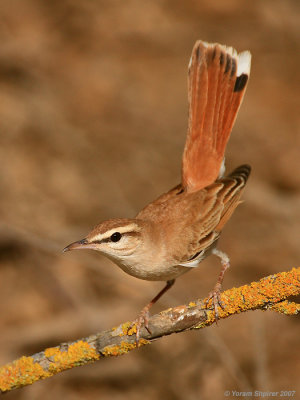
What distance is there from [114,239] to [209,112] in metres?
1.47

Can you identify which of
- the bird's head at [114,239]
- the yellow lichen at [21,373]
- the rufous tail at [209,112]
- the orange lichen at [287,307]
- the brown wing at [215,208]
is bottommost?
the orange lichen at [287,307]

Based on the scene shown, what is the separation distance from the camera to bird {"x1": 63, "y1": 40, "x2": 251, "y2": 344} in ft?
13.4

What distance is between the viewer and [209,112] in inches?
192

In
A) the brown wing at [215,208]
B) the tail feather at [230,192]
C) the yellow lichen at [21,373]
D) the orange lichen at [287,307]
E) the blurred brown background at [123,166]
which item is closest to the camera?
the orange lichen at [287,307]

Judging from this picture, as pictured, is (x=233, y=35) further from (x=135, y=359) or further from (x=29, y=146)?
(x=135, y=359)

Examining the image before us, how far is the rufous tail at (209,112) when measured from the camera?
4.87m

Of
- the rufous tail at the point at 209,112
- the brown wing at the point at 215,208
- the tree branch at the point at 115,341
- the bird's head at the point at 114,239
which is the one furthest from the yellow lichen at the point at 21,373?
the rufous tail at the point at 209,112

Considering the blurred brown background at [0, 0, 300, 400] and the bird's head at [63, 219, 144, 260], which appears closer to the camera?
the bird's head at [63, 219, 144, 260]

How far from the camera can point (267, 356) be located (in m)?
7.29

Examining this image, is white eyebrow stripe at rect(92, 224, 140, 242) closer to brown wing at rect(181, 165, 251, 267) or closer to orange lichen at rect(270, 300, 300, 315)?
brown wing at rect(181, 165, 251, 267)

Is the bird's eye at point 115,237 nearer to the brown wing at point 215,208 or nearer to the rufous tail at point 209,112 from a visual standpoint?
the brown wing at point 215,208

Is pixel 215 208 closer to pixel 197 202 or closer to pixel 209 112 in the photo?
pixel 197 202

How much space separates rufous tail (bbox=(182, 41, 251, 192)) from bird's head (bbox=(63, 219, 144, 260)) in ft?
3.03

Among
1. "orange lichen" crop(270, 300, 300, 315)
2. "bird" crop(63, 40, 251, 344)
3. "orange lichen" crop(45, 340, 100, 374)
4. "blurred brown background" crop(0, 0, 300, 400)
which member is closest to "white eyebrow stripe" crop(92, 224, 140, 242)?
"bird" crop(63, 40, 251, 344)
